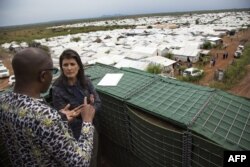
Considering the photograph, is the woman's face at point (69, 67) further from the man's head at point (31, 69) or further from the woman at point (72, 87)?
the man's head at point (31, 69)

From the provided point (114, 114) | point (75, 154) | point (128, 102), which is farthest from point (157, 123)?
point (75, 154)

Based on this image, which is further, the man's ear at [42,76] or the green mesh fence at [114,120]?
the green mesh fence at [114,120]

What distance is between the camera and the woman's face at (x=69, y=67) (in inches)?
110

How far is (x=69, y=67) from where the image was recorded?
2805 mm

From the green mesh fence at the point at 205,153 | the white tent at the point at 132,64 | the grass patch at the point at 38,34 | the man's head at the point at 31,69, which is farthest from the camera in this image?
the grass patch at the point at 38,34

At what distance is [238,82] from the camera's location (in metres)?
19.4

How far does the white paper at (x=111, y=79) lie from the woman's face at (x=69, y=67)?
75 centimetres

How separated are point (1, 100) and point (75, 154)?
64 cm

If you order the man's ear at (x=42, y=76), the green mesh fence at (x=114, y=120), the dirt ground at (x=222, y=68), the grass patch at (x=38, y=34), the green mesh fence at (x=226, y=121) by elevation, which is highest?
the man's ear at (x=42, y=76)

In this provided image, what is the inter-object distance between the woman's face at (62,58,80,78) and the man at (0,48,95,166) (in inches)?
45.4

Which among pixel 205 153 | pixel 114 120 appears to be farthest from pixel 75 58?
pixel 205 153

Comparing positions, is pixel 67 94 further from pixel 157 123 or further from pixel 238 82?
pixel 238 82

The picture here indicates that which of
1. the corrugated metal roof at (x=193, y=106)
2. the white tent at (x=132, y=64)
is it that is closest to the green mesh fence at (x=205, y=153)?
the corrugated metal roof at (x=193, y=106)

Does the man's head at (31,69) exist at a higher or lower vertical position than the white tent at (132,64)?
higher
